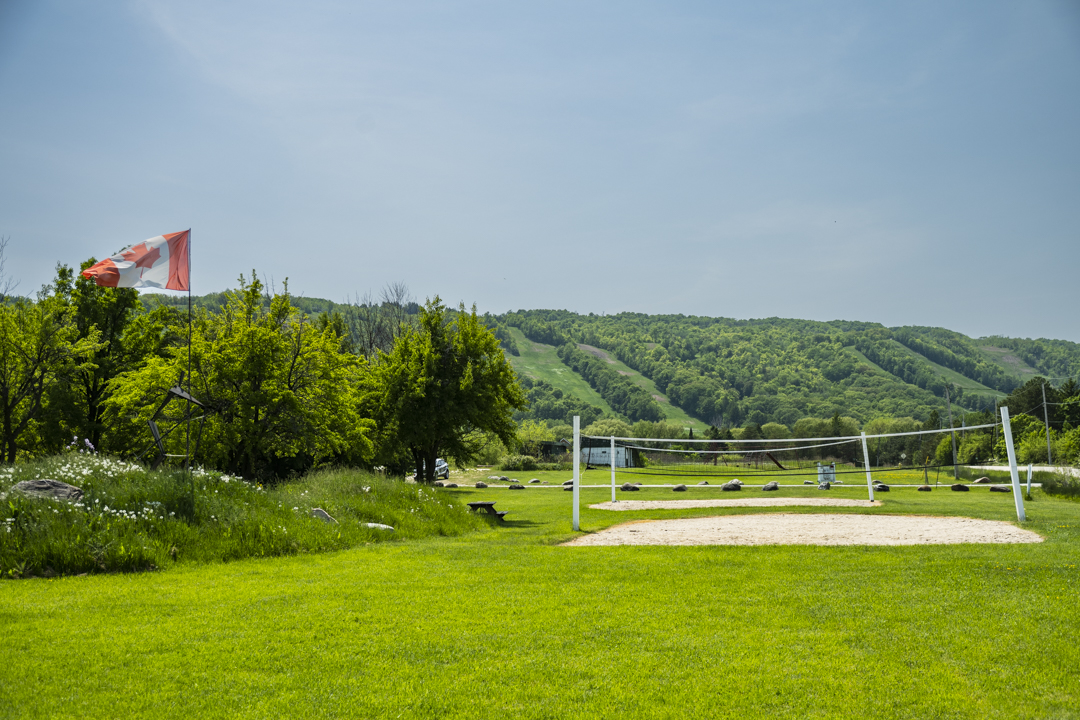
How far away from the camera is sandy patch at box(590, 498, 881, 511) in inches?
885

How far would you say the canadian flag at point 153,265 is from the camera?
12492mm

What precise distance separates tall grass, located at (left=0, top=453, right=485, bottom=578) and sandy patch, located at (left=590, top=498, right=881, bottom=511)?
355 inches

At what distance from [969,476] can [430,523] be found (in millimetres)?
50494

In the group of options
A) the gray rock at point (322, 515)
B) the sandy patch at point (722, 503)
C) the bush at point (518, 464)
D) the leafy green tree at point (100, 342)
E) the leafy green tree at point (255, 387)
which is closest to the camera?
the gray rock at point (322, 515)

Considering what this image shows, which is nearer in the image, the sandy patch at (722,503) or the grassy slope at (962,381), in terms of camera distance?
the sandy patch at (722,503)

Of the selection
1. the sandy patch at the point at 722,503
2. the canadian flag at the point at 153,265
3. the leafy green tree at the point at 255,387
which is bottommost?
the sandy patch at the point at 722,503

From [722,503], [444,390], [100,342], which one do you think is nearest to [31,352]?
[100,342]

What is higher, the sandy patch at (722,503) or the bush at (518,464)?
the sandy patch at (722,503)

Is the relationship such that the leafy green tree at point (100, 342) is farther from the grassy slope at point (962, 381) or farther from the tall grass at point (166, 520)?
the grassy slope at point (962, 381)

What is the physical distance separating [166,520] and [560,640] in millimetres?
7525

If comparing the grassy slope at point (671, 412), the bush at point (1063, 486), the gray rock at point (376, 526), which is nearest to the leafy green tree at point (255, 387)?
the gray rock at point (376, 526)

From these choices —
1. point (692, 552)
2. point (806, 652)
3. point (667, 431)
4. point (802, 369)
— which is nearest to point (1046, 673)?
point (806, 652)

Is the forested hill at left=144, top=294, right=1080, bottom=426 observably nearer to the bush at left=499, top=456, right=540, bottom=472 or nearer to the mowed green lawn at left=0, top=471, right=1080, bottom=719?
the bush at left=499, top=456, right=540, bottom=472

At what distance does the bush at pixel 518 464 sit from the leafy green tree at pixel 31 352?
3529 centimetres
